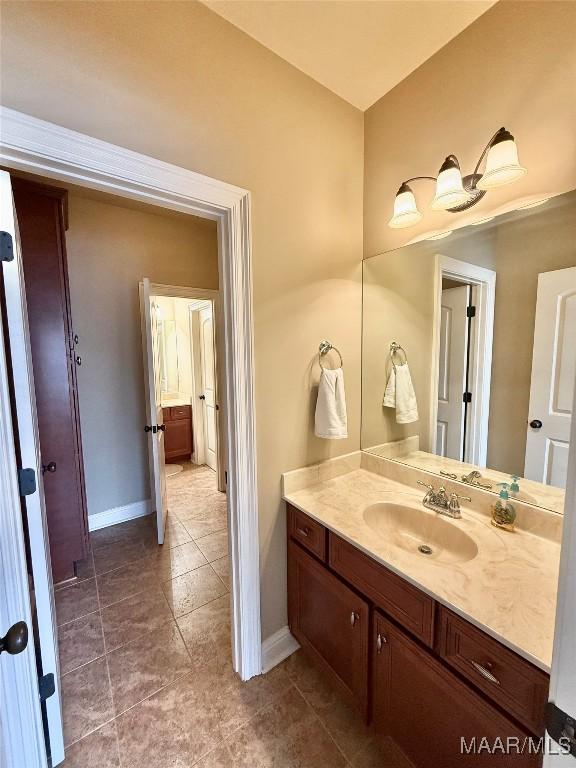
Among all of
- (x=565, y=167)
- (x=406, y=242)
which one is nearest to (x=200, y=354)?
(x=406, y=242)

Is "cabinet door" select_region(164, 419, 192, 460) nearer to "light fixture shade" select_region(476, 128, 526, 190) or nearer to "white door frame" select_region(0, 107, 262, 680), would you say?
"white door frame" select_region(0, 107, 262, 680)

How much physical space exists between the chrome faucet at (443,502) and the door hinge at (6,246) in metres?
1.76

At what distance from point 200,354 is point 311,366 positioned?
285cm

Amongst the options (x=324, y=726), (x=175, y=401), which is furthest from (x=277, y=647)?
(x=175, y=401)

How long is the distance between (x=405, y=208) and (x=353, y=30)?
2.28ft

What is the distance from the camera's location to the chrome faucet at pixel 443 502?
1326mm

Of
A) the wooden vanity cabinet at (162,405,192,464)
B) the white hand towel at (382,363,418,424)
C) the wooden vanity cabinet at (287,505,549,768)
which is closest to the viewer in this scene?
the wooden vanity cabinet at (287,505,549,768)

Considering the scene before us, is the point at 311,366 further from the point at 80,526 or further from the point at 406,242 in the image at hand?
the point at 80,526

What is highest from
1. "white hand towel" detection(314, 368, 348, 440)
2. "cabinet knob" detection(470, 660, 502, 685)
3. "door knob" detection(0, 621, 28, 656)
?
"white hand towel" detection(314, 368, 348, 440)

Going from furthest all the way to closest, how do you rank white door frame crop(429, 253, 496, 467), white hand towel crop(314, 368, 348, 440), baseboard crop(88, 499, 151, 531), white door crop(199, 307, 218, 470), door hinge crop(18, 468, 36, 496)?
white door crop(199, 307, 218, 470) < baseboard crop(88, 499, 151, 531) < white hand towel crop(314, 368, 348, 440) < white door frame crop(429, 253, 496, 467) < door hinge crop(18, 468, 36, 496)

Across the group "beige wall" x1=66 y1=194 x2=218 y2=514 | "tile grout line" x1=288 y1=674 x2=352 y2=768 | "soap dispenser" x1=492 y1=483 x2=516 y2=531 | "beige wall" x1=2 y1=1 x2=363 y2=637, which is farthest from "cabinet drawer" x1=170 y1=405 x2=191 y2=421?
"soap dispenser" x1=492 y1=483 x2=516 y2=531

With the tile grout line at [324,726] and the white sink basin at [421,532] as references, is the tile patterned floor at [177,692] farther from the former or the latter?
the white sink basin at [421,532]

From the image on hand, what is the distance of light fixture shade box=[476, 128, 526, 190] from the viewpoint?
3.49 ft

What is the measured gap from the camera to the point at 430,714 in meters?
0.97
